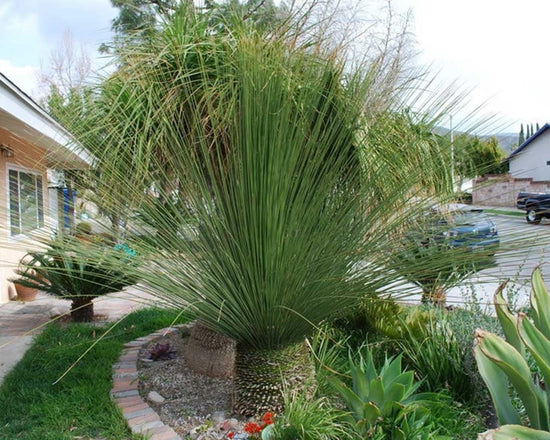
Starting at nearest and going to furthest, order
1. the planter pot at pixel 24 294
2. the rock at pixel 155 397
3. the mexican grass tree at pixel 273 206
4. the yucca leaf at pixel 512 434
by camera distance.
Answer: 1. the yucca leaf at pixel 512 434
2. the mexican grass tree at pixel 273 206
3. the rock at pixel 155 397
4. the planter pot at pixel 24 294

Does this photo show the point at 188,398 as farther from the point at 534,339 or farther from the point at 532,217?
the point at 532,217

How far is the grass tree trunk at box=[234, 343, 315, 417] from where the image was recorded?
2.40m

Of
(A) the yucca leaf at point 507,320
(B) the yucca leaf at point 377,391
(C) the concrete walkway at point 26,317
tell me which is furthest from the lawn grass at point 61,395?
(A) the yucca leaf at point 507,320

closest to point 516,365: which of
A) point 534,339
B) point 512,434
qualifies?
point 534,339

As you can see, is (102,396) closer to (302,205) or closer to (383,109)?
(302,205)

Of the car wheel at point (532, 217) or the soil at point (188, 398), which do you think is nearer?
the car wheel at point (532, 217)

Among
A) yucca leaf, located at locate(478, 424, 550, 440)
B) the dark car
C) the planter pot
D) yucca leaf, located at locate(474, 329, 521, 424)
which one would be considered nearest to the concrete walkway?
the planter pot

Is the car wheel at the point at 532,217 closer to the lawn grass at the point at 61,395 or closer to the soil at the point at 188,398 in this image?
the soil at the point at 188,398

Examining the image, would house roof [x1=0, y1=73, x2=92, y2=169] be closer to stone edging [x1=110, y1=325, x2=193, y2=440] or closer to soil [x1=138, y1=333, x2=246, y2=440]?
stone edging [x1=110, y1=325, x2=193, y2=440]

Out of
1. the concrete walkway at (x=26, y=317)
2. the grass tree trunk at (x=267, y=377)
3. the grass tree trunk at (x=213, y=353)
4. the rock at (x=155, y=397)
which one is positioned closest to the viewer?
the grass tree trunk at (x=267, y=377)

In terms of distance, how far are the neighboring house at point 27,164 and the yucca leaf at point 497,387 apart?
7.28ft

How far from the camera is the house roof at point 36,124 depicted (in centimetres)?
291

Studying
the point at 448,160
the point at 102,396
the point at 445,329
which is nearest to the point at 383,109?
the point at 448,160

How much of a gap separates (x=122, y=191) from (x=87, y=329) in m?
2.64
